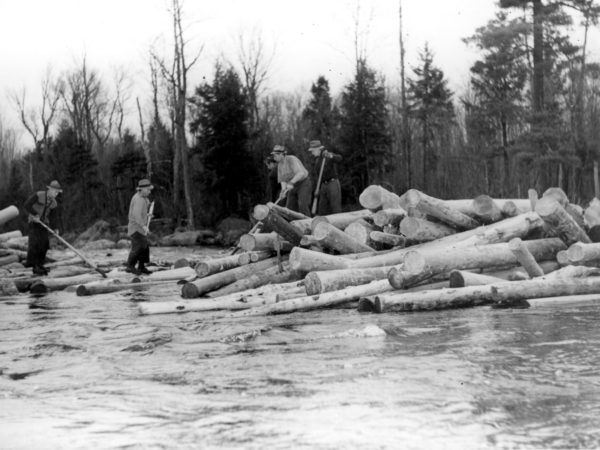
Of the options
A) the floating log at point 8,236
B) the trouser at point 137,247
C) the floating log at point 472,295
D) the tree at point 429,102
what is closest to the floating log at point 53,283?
the trouser at point 137,247

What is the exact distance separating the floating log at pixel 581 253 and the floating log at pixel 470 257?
612mm

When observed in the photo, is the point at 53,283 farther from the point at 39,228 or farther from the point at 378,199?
the point at 378,199

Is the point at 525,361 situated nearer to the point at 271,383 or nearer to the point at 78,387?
the point at 271,383

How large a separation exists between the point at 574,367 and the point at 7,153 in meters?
81.8

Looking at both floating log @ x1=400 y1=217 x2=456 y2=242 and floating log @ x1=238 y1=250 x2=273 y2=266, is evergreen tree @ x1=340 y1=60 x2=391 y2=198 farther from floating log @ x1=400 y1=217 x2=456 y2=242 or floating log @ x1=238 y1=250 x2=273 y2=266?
floating log @ x1=400 y1=217 x2=456 y2=242

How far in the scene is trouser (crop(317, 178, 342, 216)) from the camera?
51.4 feet

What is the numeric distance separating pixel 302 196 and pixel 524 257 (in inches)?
216

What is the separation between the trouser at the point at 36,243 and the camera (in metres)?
16.7

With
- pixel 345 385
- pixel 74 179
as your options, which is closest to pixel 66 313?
pixel 345 385

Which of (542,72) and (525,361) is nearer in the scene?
(525,361)

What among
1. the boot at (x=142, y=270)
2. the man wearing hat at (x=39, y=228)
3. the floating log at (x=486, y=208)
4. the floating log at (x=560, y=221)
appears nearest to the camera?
the floating log at (x=560, y=221)

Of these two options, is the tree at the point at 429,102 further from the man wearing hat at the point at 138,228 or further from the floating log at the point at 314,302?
the floating log at the point at 314,302

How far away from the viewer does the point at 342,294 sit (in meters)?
9.65

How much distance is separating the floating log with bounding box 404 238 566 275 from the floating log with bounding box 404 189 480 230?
942 mm
